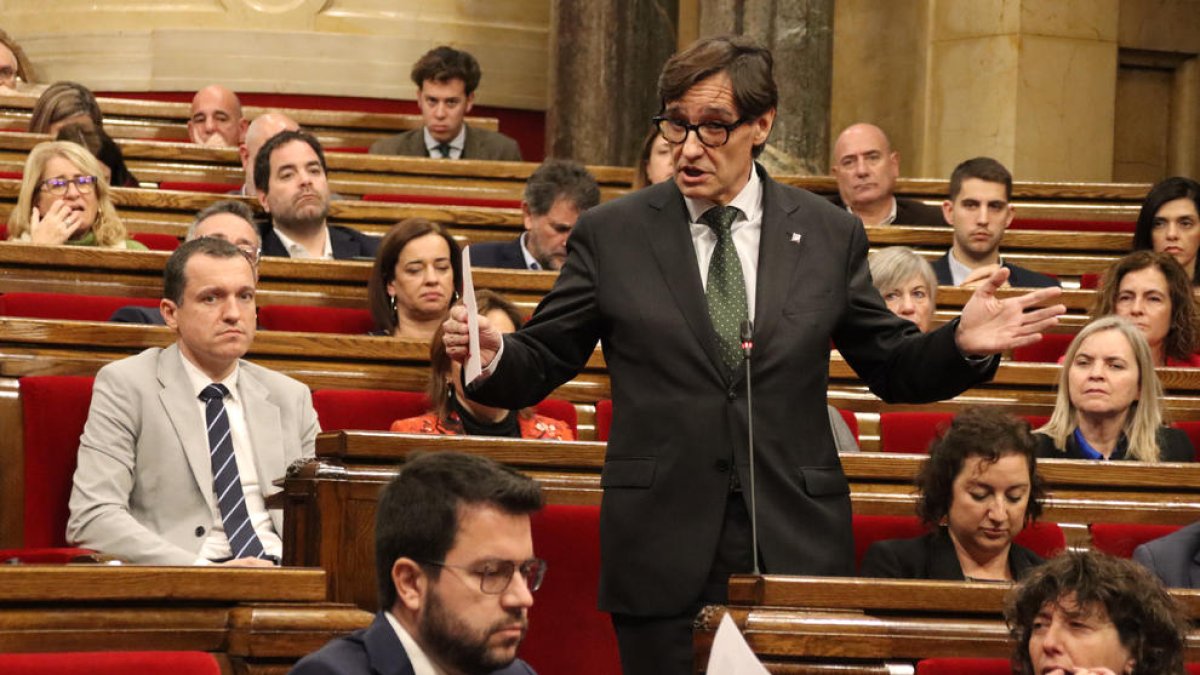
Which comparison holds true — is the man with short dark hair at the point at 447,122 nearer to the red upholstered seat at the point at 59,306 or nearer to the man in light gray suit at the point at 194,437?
the red upholstered seat at the point at 59,306

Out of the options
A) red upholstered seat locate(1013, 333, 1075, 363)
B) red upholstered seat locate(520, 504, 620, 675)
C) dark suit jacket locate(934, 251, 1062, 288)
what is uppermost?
dark suit jacket locate(934, 251, 1062, 288)

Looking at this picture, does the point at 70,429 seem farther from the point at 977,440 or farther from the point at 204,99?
the point at 204,99

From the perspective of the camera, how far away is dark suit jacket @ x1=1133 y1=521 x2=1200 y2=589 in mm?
2725

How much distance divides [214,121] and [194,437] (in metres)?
3.29

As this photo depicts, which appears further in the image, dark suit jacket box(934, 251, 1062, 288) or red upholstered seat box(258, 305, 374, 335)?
dark suit jacket box(934, 251, 1062, 288)

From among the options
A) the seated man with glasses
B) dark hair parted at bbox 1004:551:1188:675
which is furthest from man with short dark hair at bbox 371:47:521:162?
dark hair parted at bbox 1004:551:1188:675

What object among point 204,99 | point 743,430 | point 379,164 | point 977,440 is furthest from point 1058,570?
point 204,99

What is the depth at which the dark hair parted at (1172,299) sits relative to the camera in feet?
13.5

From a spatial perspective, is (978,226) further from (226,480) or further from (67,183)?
(226,480)

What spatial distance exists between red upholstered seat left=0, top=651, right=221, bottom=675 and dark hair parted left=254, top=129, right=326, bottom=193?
295 cm

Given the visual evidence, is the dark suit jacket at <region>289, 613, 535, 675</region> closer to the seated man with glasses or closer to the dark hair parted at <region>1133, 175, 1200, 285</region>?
the seated man with glasses

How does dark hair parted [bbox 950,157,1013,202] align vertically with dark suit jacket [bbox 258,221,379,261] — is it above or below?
above

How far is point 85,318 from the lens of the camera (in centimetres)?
375

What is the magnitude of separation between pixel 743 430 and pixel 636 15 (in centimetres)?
519
